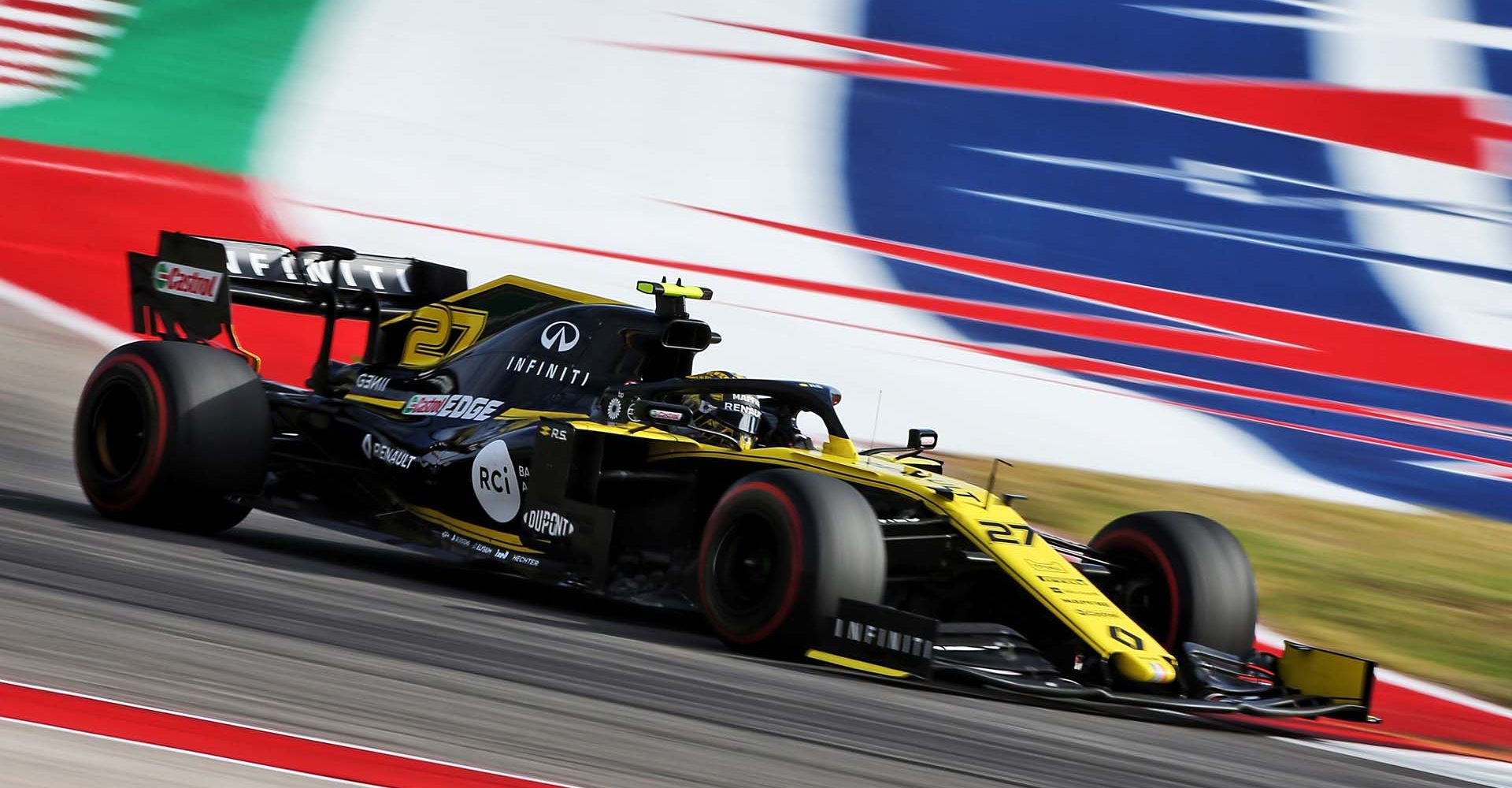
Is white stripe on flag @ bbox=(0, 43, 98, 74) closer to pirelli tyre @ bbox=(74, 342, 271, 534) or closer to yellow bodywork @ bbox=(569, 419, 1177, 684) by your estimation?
pirelli tyre @ bbox=(74, 342, 271, 534)

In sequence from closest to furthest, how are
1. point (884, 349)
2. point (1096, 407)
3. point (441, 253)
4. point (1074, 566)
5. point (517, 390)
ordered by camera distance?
1. point (1074, 566)
2. point (517, 390)
3. point (1096, 407)
4. point (884, 349)
5. point (441, 253)

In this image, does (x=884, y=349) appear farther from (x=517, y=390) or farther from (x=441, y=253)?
(x=517, y=390)

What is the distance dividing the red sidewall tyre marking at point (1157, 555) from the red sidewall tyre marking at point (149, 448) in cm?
416

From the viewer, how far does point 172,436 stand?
7430mm

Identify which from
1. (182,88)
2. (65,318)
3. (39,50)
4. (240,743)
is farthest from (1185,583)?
(39,50)

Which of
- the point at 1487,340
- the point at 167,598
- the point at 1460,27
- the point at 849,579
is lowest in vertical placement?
the point at 167,598

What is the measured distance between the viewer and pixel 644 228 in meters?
17.3

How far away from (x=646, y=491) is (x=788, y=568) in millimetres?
1300

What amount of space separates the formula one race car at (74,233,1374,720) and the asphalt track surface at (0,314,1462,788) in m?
0.22

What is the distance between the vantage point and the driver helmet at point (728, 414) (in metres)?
7.25

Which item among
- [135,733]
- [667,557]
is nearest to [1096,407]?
[667,557]

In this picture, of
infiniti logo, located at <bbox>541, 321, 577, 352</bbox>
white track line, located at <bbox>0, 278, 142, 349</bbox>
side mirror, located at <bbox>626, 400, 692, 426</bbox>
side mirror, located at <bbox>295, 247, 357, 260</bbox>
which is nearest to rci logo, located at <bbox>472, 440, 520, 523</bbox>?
side mirror, located at <bbox>626, 400, 692, 426</bbox>

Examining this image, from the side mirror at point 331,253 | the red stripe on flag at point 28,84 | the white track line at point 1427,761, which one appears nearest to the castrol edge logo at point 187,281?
the side mirror at point 331,253

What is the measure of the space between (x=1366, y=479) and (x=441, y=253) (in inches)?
349
